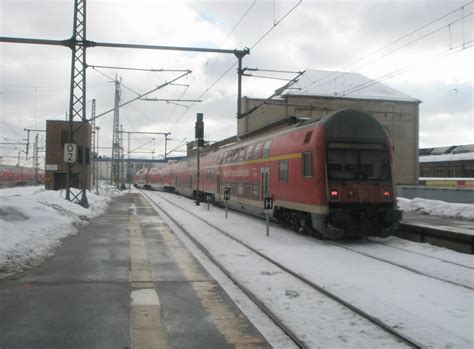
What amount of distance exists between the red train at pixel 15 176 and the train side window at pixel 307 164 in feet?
169

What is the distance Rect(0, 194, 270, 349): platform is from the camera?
514 centimetres

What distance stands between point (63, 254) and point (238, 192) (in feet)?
37.0

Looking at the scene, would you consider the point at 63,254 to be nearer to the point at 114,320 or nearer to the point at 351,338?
the point at 114,320

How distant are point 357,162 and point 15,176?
60.8m

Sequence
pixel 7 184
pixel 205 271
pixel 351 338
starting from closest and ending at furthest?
pixel 351 338, pixel 205 271, pixel 7 184

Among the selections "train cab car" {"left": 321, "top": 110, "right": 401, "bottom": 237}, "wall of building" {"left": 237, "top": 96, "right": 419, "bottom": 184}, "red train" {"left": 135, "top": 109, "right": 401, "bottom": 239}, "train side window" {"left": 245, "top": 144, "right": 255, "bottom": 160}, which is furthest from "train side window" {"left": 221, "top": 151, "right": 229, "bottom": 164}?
"wall of building" {"left": 237, "top": 96, "right": 419, "bottom": 184}

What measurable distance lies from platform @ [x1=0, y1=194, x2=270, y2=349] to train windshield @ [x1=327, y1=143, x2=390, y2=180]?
4622mm

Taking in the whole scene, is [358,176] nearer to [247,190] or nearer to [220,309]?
[220,309]

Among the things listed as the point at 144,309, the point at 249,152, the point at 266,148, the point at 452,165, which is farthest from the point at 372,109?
the point at 144,309

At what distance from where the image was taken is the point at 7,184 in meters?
59.2

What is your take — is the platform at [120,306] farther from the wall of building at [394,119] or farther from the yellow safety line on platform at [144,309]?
the wall of building at [394,119]

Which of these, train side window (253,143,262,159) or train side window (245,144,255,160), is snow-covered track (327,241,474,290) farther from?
train side window (245,144,255,160)

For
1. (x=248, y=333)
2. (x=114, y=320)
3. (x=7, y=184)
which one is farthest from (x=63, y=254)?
(x=7, y=184)

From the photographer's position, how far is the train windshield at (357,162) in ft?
40.7
